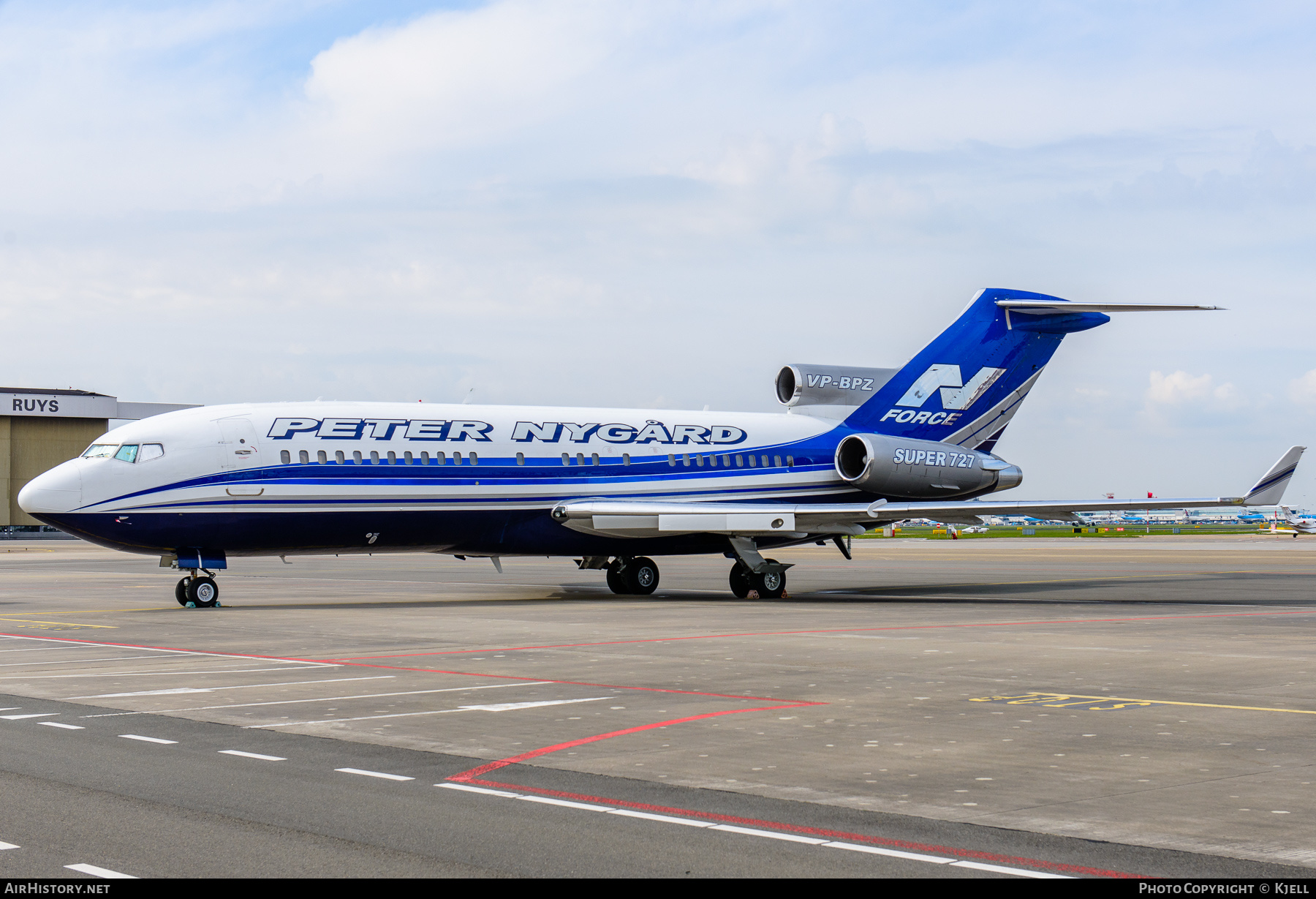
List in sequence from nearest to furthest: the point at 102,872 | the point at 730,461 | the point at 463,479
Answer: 1. the point at 102,872
2. the point at 463,479
3. the point at 730,461

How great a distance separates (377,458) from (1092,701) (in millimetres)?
19040

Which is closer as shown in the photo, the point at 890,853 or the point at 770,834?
the point at 890,853

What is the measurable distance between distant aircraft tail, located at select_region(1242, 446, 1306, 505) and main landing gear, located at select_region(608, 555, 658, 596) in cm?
1438

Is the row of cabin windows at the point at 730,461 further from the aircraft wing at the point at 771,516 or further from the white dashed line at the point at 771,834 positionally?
the white dashed line at the point at 771,834

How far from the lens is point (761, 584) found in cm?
3209

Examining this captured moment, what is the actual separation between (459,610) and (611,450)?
6.94 m

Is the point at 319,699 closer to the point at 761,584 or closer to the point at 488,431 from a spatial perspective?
the point at 488,431

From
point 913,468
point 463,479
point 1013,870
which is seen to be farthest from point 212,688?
point 913,468

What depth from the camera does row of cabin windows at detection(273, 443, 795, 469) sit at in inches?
1117

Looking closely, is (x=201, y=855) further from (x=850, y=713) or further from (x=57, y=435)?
(x=57, y=435)

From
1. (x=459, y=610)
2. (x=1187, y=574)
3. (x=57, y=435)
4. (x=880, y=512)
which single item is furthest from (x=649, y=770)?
(x=57, y=435)

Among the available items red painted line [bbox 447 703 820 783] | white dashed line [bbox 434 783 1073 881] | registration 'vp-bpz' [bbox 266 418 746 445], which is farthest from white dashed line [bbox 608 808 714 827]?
registration 'vp-bpz' [bbox 266 418 746 445]

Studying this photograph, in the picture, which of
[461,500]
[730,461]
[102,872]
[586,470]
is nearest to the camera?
[102,872]
